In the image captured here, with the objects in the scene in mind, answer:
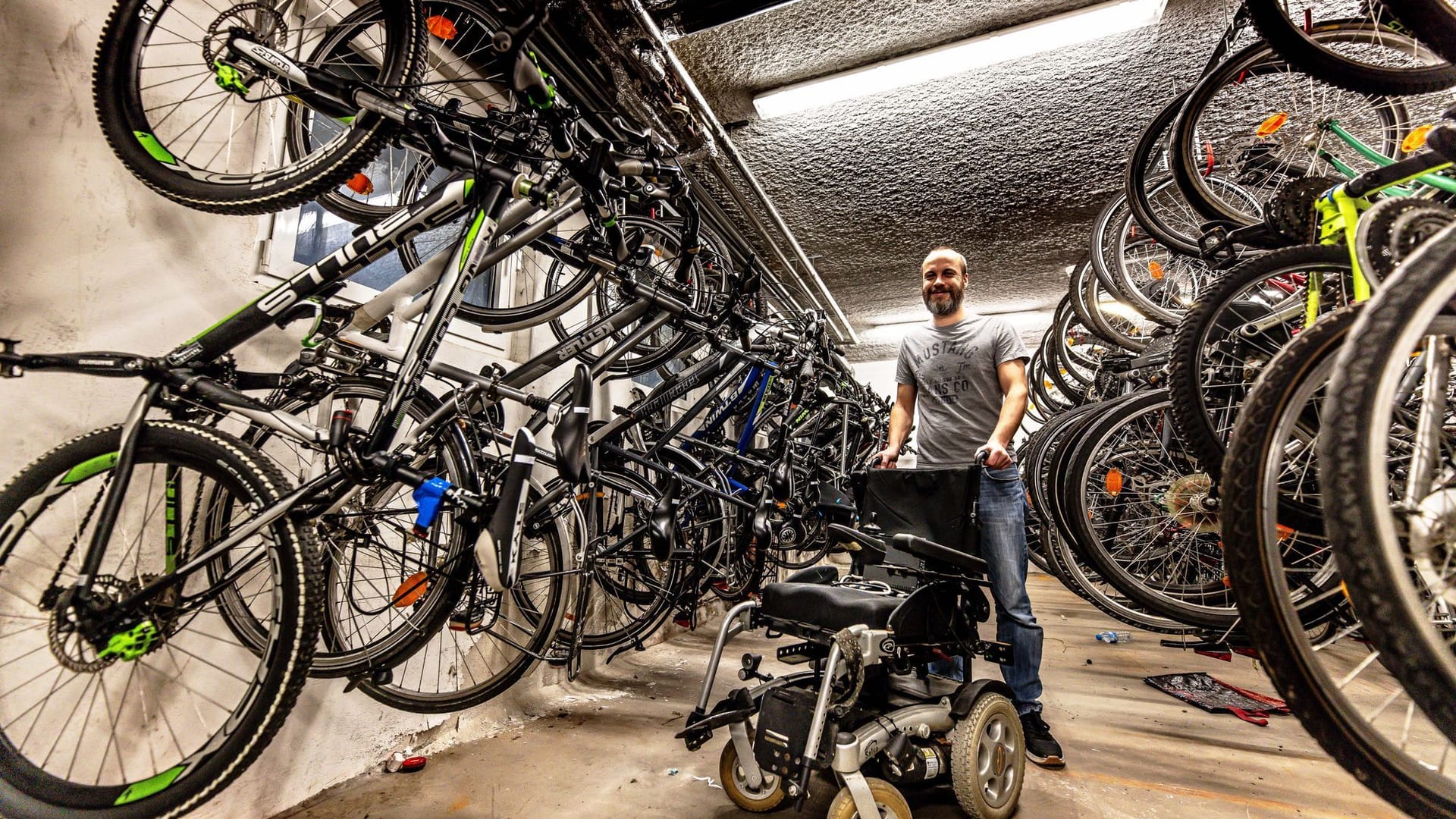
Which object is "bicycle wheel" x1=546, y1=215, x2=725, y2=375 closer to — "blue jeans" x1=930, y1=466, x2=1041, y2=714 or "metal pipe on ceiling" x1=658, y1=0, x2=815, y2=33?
"metal pipe on ceiling" x1=658, y1=0, x2=815, y2=33

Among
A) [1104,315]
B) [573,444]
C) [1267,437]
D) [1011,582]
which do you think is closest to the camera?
[1267,437]

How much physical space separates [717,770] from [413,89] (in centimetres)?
210

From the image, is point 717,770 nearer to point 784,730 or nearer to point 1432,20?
point 784,730

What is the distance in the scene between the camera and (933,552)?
1.39 meters

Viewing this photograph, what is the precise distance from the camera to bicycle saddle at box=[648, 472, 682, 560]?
6.16 feet

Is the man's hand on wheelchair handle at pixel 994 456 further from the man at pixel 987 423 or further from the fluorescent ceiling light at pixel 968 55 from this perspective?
the fluorescent ceiling light at pixel 968 55

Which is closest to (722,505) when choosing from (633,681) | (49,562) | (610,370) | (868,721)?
(633,681)

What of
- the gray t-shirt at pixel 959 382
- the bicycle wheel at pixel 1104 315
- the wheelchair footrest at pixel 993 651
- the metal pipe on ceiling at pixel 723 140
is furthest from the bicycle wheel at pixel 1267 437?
the bicycle wheel at pixel 1104 315

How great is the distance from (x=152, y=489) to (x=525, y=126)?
50.0 inches

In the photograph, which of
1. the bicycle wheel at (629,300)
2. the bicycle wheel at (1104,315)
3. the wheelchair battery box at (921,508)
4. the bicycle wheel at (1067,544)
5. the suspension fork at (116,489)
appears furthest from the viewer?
the bicycle wheel at (1104,315)

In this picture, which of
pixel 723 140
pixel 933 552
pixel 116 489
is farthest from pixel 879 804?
pixel 723 140

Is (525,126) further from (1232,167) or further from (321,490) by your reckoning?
(1232,167)

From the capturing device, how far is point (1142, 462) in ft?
7.53

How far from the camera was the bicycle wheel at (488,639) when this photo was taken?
1437 mm
